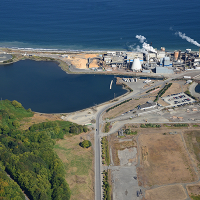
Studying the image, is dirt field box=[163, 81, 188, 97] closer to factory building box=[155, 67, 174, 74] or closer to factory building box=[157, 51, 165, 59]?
factory building box=[155, 67, 174, 74]

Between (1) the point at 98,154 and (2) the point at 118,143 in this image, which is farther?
(2) the point at 118,143

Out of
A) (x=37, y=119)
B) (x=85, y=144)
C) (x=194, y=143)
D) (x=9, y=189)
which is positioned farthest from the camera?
(x=37, y=119)

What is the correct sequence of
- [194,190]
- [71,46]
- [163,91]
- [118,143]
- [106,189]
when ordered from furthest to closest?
[71,46] → [163,91] → [118,143] → [106,189] → [194,190]

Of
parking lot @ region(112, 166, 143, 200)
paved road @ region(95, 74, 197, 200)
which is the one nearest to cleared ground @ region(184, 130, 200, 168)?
parking lot @ region(112, 166, 143, 200)

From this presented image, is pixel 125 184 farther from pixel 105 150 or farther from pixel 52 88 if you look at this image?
pixel 52 88

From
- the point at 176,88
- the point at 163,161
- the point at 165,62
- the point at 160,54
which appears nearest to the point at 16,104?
the point at 163,161

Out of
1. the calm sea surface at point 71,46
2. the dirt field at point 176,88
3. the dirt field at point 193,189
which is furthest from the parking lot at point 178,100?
the dirt field at point 193,189

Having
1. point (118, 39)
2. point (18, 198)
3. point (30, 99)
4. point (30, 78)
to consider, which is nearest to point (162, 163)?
point (18, 198)
